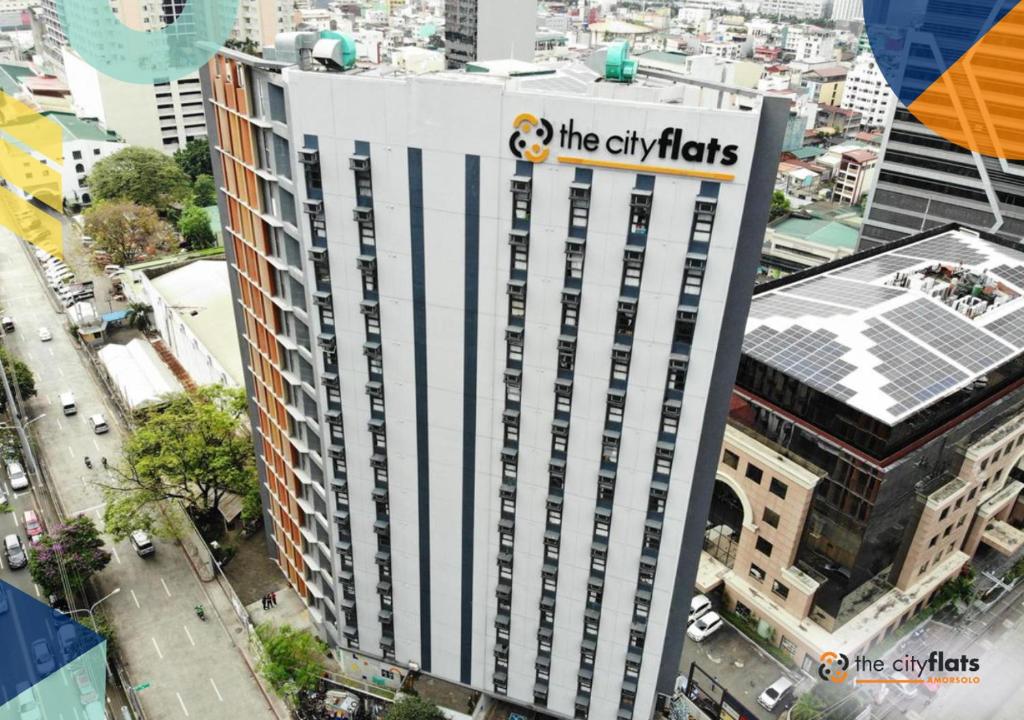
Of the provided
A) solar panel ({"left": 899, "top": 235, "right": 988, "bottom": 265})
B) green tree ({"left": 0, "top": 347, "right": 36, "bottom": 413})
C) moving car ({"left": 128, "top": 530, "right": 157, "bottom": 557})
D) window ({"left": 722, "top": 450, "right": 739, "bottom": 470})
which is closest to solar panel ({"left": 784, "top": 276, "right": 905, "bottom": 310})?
solar panel ({"left": 899, "top": 235, "right": 988, "bottom": 265})

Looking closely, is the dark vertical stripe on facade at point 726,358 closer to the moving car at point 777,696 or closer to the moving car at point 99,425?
the moving car at point 777,696

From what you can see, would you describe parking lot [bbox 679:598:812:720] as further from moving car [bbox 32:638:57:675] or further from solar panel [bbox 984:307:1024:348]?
moving car [bbox 32:638:57:675]

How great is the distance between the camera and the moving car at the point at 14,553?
68000 millimetres

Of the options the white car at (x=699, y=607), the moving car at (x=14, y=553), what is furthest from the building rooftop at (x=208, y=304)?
the white car at (x=699, y=607)

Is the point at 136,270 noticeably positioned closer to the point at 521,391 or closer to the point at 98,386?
the point at 98,386

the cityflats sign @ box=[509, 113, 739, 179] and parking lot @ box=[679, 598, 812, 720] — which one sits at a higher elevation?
the cityflats sign @ box=[509, 113, 739, 179]

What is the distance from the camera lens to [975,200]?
4141 inches

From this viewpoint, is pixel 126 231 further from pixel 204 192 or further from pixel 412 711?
pixel 412 711

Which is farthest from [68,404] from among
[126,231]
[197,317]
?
[126,231]

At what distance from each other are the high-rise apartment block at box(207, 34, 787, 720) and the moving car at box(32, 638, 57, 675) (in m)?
22.2

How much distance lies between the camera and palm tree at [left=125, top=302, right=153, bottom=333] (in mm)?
108500

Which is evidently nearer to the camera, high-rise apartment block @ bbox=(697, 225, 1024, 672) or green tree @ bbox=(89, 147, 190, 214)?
high-rise apartment block @ bbox=(697, 225, 1024, 672)

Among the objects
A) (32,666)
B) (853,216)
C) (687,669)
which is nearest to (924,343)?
(687,669)

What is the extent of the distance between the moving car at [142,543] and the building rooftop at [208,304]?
1795cm
